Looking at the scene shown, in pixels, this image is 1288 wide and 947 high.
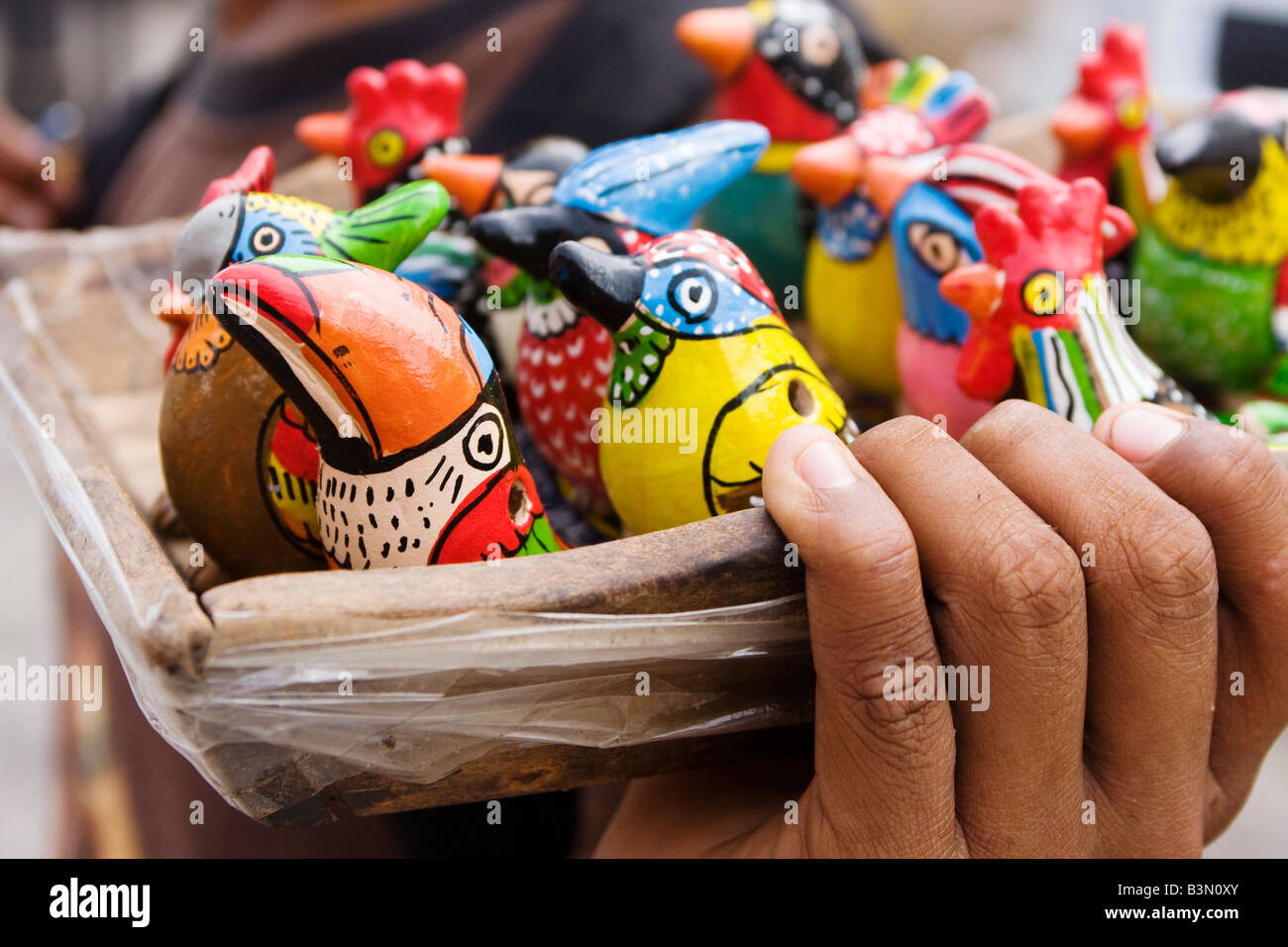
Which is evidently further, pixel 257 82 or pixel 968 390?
pixel 257 82

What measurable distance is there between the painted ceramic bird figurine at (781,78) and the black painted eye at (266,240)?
51 cm

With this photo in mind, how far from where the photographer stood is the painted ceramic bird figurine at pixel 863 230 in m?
0.93

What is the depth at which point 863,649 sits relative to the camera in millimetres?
568

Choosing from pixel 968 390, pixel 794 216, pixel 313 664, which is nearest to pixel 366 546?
pixel 313 664

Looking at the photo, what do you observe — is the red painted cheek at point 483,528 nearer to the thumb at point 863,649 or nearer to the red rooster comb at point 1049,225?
the thumb at point 863,649

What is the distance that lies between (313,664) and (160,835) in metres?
1.06

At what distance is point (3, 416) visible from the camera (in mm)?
906

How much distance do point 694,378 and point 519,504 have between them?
0.43 feet

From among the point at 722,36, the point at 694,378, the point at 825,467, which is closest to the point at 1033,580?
the point at 825,467

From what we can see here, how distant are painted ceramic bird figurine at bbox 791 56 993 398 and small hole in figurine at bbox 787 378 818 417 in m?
0.25

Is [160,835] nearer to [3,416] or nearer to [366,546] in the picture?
[3,416]

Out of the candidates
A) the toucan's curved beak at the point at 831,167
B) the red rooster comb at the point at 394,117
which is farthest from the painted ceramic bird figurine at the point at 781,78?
the red rooster comb at the point at 394,117

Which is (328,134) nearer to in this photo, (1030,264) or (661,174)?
(661,174)

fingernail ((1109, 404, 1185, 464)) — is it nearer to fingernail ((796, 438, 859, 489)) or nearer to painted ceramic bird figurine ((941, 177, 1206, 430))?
painted ceramic bird figurine ((941, 177, 1206, 430))
